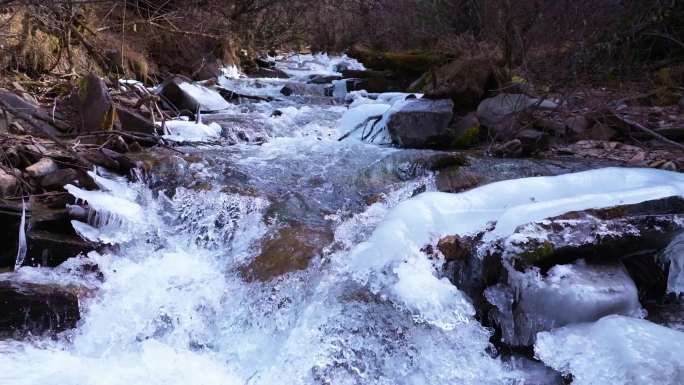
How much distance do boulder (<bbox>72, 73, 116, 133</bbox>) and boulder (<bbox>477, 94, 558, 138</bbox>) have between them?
3851 mm

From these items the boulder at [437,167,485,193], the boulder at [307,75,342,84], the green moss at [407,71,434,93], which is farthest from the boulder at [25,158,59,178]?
the boulder at [307,75,342,84]

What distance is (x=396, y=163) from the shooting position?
4.96 meters

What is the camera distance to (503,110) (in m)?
5.86

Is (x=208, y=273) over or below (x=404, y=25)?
over

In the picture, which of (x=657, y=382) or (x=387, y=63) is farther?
(x=387, y=63)

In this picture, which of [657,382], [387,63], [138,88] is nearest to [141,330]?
[657,382]

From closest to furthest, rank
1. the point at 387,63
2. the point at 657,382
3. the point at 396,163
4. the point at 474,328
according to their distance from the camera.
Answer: the point at 657,382 < the point at 474,328 < the point at 396,163 < the point at 387,63

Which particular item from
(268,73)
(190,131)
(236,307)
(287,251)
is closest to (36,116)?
(190,131)

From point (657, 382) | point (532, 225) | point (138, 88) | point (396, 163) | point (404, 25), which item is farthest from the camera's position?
point (404, 25)

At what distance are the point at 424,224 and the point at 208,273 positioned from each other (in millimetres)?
1375

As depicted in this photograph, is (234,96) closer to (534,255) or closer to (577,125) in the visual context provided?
(577,125)

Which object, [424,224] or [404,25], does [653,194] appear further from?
[404,25]

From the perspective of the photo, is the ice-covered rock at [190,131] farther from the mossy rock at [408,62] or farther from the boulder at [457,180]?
the mossy rock at [408,62]

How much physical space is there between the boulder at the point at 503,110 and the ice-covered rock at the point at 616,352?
10.7 ft
